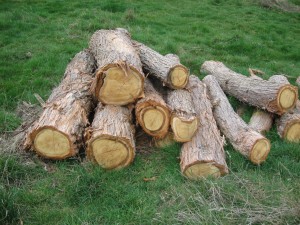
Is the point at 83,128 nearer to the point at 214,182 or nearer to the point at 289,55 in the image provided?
the point at 214,182

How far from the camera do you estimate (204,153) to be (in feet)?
15.9

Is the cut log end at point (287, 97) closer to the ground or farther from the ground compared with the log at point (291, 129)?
farther from the ground

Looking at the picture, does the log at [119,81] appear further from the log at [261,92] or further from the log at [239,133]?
the log at [261,92]

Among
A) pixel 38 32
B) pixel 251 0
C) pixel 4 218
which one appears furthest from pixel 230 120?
pixel 251 0

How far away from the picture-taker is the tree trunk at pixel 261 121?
245 inches

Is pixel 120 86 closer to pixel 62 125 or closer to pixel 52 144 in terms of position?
pixel 62 125

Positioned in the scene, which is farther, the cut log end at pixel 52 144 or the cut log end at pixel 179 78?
the cut log end at pixel 179 78

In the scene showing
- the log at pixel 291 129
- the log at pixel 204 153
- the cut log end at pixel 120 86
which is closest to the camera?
the log at pixel 204 153

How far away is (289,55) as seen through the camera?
10234 mm

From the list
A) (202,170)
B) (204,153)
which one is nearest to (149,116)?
(204,153)

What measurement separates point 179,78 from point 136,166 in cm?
168

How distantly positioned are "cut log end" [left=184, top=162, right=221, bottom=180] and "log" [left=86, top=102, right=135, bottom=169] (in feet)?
2.51

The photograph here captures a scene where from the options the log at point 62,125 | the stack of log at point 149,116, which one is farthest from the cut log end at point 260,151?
the log at point 62,125

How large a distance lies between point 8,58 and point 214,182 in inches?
235
